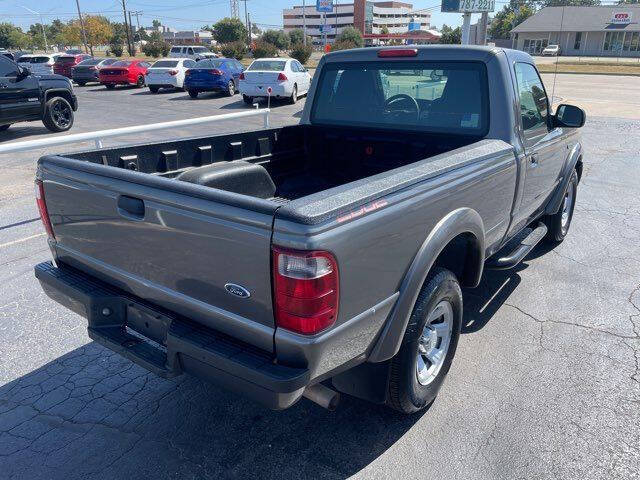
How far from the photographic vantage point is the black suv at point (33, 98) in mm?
11901

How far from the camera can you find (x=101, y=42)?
100938 mm

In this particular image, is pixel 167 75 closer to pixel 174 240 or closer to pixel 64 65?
pixel 64 65

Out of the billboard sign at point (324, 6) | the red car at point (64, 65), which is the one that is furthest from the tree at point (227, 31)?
the red car at point (64, 65)

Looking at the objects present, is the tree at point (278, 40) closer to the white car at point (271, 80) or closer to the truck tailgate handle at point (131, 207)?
the white car at point (271, 80)

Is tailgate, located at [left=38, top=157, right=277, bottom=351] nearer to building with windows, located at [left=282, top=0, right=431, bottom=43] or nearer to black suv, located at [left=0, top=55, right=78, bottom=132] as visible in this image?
black suv, located at [left=0, top=55, right=78, bottom=132]

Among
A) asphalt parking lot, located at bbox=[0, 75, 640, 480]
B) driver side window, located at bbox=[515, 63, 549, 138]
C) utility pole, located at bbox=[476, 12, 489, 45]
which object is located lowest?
asphalt parking lot, located at bbox=[0, 75, 640, 480]

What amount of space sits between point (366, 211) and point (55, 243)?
6.68ft

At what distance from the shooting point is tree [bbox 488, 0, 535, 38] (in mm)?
93688

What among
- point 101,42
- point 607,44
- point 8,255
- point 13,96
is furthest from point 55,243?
point 101,42

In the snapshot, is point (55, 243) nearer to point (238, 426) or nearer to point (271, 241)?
point (238, 426)

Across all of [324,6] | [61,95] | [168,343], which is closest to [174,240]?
[168,343]

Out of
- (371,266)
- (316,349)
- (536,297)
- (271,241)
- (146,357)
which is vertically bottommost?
(536,297)

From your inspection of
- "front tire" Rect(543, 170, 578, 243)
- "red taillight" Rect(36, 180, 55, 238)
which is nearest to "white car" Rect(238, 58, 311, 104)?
"front tire" Rect(543, 170, 578, 243)

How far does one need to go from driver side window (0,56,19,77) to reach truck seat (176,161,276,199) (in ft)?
35.9
